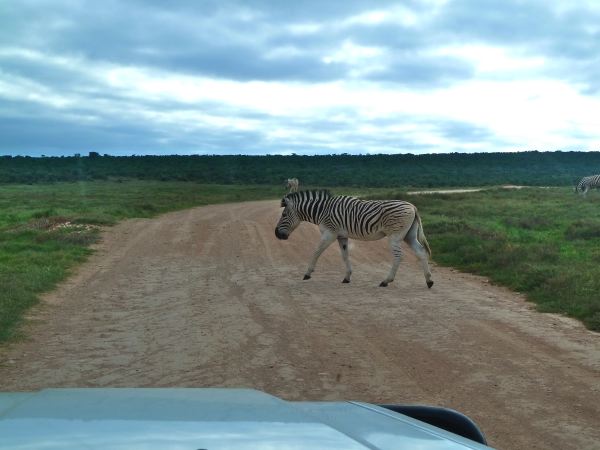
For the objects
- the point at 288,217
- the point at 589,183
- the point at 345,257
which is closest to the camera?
the point at 345,257

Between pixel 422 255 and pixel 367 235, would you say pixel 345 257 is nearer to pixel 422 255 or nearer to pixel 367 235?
pixel 367 235

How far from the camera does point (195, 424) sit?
189 cm

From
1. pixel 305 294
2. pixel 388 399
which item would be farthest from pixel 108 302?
pixel 388 399

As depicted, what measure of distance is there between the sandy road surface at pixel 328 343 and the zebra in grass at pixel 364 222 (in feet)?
1.68

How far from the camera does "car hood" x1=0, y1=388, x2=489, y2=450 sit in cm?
174

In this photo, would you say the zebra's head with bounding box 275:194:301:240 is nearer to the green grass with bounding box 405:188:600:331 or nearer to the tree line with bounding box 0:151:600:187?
the green grass with bounding box 405:188:600:331

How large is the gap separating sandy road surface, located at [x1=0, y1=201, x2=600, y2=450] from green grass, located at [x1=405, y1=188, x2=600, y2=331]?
0.51 m

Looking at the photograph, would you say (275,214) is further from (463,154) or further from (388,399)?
(463,154)

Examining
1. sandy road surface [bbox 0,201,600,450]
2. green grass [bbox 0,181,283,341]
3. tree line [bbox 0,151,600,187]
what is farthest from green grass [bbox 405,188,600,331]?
tree line [bbox 0,151,600,187]

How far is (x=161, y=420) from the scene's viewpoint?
75.2 inches

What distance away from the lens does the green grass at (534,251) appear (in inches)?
390

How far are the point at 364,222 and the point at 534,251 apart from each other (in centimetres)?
378

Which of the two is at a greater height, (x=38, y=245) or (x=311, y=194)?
(x=311, y=194)

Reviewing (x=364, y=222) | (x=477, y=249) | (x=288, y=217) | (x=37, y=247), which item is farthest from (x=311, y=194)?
(x=37, y=247)
